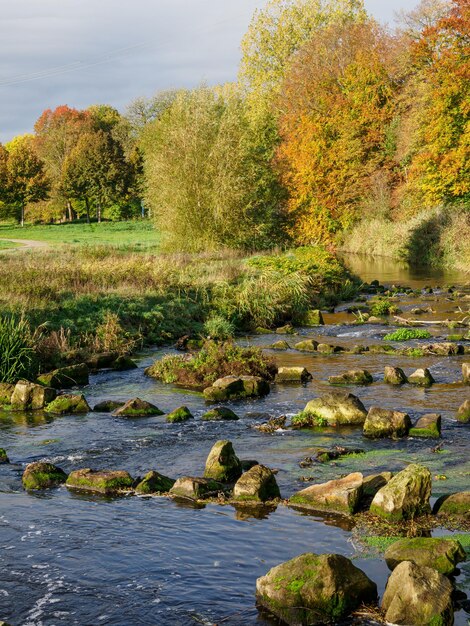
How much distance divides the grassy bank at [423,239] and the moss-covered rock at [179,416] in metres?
29.8

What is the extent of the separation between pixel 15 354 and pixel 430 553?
1313cm

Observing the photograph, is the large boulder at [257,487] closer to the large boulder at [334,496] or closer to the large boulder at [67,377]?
the large boulder at [334,496]

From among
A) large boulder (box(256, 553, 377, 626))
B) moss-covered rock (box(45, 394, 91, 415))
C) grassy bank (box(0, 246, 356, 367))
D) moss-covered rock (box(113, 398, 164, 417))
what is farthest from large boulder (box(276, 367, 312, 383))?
A: large boulder (box(256, 553, 377, 626))

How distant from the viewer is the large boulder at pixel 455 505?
31.6ft

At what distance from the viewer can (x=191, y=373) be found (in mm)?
18656

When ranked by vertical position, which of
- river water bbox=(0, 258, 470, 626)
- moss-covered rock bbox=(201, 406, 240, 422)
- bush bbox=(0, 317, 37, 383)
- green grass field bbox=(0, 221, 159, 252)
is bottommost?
river water bbox=(0, 258, 470, 626)

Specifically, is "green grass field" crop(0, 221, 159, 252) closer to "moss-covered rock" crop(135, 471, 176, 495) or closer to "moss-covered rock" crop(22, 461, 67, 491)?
"moss-covered rock" crop(22, 461, 67, 491)

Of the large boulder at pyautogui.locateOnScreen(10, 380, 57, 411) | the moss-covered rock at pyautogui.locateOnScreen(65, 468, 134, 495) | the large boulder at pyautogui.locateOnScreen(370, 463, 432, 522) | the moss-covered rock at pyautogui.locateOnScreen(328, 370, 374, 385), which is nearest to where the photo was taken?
the large boulder at pyautogui.locateOnScreen(370, 463, 432, 522)

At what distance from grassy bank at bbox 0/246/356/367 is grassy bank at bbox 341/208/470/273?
11.2m

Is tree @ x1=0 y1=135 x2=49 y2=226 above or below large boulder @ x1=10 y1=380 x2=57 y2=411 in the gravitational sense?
above

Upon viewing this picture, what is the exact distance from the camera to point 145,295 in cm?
2720

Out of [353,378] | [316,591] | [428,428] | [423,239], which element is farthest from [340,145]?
[316,591]

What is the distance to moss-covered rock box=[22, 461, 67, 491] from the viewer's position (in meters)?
11.4

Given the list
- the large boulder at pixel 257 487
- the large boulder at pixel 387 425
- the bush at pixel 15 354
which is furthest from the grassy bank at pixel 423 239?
the large boulder at pixel 257 487
